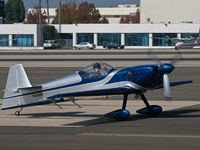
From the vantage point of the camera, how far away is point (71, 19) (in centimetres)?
17200

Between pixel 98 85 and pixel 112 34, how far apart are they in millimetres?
96029

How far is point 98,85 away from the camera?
1783 cm

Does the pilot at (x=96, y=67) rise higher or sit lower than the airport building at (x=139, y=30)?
lower

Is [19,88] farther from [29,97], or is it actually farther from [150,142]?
[150,142]

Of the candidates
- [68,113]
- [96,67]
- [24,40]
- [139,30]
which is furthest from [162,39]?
[96,67]

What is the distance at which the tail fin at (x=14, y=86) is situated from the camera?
1870 centimetres

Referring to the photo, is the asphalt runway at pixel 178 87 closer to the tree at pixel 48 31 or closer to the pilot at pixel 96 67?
the pilot at pixel 96 67

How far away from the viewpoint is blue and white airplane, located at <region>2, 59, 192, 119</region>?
1717 cm

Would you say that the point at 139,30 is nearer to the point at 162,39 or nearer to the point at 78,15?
the point at 162,39

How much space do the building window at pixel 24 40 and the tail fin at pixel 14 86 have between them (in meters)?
97.0

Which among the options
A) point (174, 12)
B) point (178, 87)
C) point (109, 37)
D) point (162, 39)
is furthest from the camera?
point (174, 12)

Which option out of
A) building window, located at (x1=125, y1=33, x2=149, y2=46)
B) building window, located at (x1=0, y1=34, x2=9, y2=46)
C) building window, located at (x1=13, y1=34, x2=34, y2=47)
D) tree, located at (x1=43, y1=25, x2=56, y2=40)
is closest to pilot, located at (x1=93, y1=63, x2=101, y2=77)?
building window, located at (x1=125, y1=33, x2=149, y2=46)

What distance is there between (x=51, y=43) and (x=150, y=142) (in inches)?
3650

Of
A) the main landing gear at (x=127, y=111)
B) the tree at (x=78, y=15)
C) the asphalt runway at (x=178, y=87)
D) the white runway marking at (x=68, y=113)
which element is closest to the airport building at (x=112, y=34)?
the tree at (x=78, y=15)
